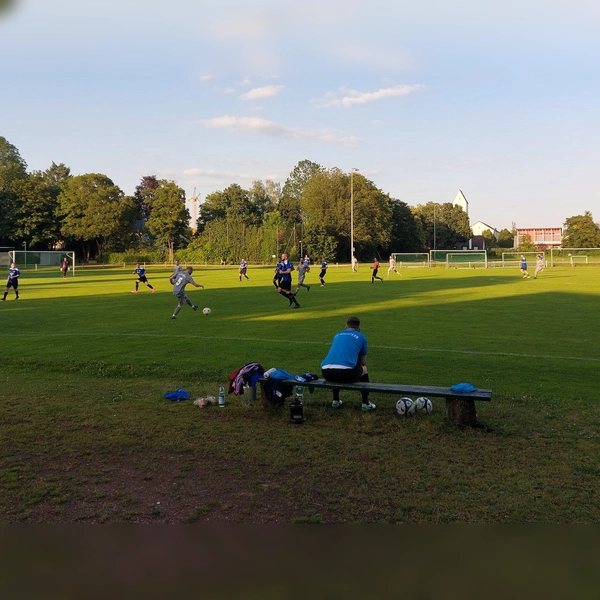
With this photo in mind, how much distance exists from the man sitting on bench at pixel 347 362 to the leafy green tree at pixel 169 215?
8628 centimetres

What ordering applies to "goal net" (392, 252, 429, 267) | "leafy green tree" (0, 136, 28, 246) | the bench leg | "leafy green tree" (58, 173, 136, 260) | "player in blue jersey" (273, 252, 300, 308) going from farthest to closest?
"leafy green tree" (58, 173, 136, 260), "leafy green tree" (0, 136, 28, 246), "goal net" (392, 252, 429, 267), "player in blue jersey" (273, 252, 300, 308), the bench leg

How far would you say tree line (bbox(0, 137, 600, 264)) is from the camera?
270 ft

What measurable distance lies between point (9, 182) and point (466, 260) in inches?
2667

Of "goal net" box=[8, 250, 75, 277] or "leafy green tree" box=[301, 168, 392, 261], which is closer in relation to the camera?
"goal net" box=[8, 250, 75, 277]

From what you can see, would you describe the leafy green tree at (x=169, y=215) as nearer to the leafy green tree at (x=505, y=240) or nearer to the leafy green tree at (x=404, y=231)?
the leafy green tree at (x=404, y=231)

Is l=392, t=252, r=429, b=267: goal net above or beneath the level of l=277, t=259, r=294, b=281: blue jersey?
above

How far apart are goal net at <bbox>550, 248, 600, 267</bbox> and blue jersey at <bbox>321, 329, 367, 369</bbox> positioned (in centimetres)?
6104

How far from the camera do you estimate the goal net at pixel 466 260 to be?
64.6 meters

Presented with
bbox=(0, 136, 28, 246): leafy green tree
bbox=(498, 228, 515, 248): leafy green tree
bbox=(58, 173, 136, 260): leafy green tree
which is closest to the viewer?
bbox=(0, 136, 28, 246): leafy green tree

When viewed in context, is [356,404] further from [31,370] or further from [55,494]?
[31,370]

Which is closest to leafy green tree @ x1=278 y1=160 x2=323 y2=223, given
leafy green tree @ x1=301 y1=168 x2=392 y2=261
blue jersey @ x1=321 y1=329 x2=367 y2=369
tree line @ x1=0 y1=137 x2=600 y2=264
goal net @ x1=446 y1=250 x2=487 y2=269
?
tree line @ x1=0 y1=137 x2=600 y2=264

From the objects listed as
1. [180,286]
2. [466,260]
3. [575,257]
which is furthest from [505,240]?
[180,286]

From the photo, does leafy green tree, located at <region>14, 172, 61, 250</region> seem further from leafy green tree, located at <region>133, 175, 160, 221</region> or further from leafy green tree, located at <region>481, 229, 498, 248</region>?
leafy green tree, located at <region>481, 229, 498, 248</region>

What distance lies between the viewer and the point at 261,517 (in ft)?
16.3
